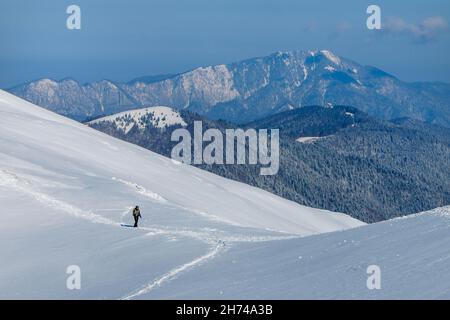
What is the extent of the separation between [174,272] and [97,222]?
1226 centimetres

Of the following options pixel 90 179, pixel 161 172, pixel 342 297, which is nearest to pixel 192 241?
pixel 342 297

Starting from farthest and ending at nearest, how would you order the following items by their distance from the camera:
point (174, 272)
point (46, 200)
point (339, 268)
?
point (46, 200)
point (174, 272)
point (339, 268)

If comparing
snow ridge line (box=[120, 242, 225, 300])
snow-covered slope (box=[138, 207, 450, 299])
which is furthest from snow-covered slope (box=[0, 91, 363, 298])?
snow-covered slope (box=[138, 207, 450, 299])

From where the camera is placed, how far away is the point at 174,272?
2784cm

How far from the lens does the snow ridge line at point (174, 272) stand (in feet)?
83.0

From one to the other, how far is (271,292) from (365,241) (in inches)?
260

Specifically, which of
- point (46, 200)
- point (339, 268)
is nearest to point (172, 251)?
point (339, 268)

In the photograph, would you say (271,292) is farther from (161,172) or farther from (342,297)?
(161,172)

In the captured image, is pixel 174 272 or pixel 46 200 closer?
pixel 174 272

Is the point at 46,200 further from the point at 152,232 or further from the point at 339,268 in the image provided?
the point at 339,268

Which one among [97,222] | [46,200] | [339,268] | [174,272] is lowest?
[174,272]

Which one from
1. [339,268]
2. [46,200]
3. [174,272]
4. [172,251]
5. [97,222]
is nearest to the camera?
[339,268]

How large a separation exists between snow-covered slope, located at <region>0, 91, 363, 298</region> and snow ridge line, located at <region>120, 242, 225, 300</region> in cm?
4
